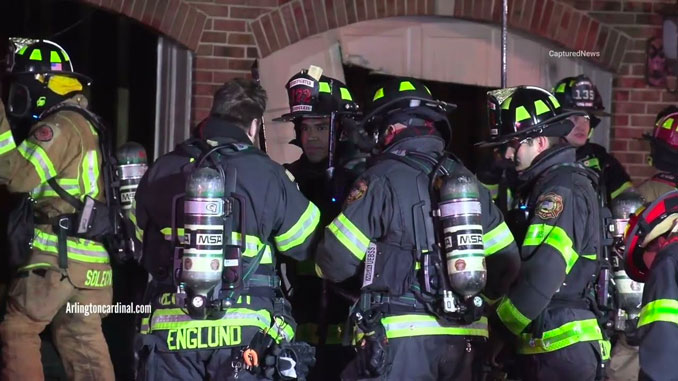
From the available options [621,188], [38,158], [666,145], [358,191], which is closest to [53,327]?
[38,158]

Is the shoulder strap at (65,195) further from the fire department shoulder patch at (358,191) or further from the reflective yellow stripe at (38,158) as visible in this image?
the fire department shoulder patch at (358,191)

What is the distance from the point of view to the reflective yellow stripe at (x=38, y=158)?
636cm

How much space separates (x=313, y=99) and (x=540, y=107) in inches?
54.3

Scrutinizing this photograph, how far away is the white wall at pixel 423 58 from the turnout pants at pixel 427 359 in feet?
11.9

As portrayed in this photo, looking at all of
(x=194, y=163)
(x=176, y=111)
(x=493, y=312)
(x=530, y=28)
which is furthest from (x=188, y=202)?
(x=530, y=28)

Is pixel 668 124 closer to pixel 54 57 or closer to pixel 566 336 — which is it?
pixel 566 336

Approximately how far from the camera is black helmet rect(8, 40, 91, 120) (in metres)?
6.68

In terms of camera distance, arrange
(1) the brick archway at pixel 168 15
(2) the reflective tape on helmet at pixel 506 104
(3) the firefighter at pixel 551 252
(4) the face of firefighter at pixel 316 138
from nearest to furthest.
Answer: (3) the firefighter at pixel 551 252, (2) the reflective tape on helmet at pixel 506 104, (4) the face of firefighter at pixel 316 138, (1) the brick archway at pixel 168 15

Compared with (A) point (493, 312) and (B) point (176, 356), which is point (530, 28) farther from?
(B) point (176, 356)

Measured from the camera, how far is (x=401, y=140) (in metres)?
5.17

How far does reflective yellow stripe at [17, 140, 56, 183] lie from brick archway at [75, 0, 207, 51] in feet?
6.36

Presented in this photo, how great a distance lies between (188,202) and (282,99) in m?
3.81

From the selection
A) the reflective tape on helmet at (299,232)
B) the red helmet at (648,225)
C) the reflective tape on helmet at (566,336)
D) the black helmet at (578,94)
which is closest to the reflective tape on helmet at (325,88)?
the reflective tape on helmet at (299,232)

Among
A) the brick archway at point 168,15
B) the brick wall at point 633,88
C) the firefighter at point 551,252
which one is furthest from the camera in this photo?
the brick wall at point 633,88
